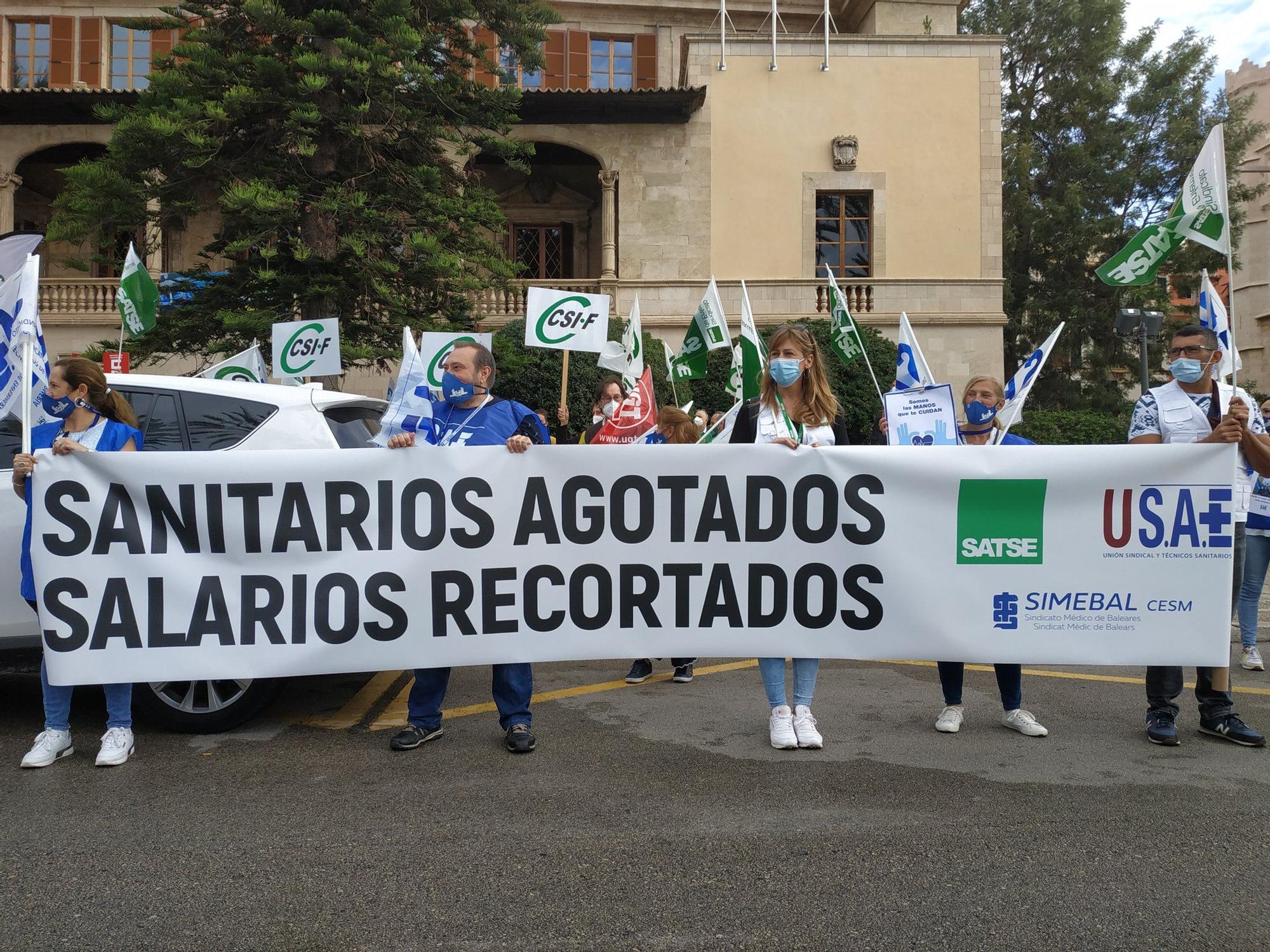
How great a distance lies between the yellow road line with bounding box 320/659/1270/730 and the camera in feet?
17.5

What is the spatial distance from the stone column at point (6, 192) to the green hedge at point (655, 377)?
12.8 metres

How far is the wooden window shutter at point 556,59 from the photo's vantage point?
85.1 feet

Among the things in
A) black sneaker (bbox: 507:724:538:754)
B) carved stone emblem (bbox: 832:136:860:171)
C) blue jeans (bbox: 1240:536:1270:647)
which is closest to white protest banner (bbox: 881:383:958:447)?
black sneaker (bbox: 507:724:538:754)

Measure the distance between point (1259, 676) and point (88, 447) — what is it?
6.85m

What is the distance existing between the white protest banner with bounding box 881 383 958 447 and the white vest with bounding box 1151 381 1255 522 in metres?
0.94

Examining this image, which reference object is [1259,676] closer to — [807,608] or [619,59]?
[807,608]

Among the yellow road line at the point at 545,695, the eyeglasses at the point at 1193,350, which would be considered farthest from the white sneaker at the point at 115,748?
the eyeglasses at the point at 1193,350

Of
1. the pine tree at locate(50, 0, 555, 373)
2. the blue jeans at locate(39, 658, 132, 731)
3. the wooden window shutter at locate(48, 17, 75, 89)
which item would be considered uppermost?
the wooden window shutter at locate(48, 17, 75, 89)

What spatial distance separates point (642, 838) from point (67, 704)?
2.74 m

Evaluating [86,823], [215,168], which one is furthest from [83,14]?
[86,823]

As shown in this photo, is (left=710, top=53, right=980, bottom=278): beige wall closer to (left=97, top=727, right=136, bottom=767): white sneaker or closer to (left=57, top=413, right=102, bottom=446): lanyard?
(left=57, top=413, right=102, bottom=446): lanyard

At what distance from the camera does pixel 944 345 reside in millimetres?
23672

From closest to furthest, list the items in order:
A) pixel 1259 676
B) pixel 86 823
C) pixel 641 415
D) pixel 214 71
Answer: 1. pixel 86 823
2. pixel 1259 676
3. pixel 641 415
4. pixel 214 71

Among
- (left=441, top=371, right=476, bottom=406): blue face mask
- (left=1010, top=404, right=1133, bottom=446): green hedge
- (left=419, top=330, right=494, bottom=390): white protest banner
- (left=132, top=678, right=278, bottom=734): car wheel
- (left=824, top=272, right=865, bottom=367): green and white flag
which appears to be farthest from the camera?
(left=1010, top=404, right=1133, bottom=446): green hedge
